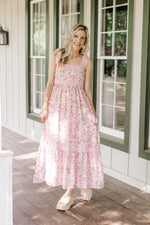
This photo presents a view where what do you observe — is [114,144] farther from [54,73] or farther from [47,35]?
[47,35]

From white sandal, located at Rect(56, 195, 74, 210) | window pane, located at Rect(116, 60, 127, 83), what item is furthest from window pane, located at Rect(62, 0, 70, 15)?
white sandal, located at Rect(56, 195, 74, 210)

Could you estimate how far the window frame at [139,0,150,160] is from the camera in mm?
3820

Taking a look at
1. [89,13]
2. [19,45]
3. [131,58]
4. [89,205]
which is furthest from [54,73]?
[19,45]

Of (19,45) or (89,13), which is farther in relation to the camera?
(19,45)

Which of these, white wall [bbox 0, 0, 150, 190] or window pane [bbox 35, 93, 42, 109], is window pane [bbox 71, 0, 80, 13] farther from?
window pane [bbox 35, 93, 42, 109]

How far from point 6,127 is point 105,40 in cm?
357

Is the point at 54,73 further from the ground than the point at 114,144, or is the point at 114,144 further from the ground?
the point at 54,73

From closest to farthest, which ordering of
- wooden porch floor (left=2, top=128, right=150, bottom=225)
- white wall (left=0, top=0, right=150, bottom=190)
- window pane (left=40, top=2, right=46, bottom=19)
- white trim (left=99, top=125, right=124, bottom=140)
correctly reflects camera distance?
wooden porch floor (left=2, top=128, right=150, bottom=225) < white wall (left=0, top=0, right=150, bottom=190) < white trim (left=99, top=125, right=124, bottom=140) < window pane (left=40, top=2, right=46, bottom=19)

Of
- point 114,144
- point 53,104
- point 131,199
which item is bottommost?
point 131,199

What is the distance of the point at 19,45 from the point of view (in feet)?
22.6

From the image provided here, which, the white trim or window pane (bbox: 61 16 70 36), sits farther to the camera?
window pane (bbox: 61 16 70 36)

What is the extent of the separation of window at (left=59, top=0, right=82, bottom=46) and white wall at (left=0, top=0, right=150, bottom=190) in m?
0.25

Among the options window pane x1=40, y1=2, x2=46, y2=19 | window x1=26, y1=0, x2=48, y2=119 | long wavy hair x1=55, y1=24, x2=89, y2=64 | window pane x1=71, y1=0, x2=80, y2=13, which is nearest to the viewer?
long wavy hair x1=55, y1=24, x2=89, y2=64

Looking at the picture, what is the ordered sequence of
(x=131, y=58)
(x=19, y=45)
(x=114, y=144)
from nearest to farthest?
(x=131, y=58) < (x=114, y=144) < (x=19, y=45)
